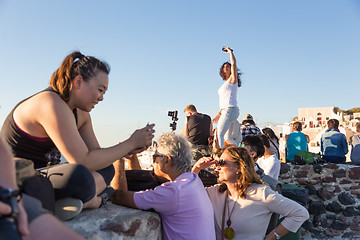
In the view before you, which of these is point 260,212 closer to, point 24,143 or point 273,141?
point 24,143

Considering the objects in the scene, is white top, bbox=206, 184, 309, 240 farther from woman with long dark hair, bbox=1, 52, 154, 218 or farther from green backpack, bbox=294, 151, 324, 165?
green backpack, bbox=294, 151, 324, 165

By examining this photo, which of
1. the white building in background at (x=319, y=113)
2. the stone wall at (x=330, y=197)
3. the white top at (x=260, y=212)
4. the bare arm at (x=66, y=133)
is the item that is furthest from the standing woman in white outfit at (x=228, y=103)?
the white building in background at (x=319, y=113)

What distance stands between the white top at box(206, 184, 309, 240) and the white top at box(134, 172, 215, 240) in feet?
1.78

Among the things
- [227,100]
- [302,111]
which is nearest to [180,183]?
[227,100]

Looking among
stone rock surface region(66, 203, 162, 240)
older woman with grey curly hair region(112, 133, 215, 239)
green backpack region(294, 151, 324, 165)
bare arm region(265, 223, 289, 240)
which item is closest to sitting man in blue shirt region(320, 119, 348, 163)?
green backpack region(294, 151, 324, 165)

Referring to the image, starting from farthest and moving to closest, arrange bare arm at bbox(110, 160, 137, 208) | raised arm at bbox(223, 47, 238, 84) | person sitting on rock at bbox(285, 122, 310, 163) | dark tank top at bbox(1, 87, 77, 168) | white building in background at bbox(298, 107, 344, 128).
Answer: white building in background at bbox(298, 107, 344, 128)
person sitting on rock at bbox(285, 122, 310, 163)
raised arm at bbox(223, 47, 238, 84)
bare arm at bbox(110, 160, 137, 208)
dark tank top at bbox(1, 87, 77, 168)

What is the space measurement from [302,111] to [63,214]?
5097 cm

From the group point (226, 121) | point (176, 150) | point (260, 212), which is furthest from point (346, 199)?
point (176, 150)

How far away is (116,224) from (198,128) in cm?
416

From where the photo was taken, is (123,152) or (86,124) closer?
(123,152)

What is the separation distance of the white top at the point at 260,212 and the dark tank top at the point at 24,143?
5.49ft

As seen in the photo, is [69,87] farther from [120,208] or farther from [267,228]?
[267,228]

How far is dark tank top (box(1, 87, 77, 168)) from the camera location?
175 cm

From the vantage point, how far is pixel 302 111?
49031 millimetres
